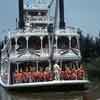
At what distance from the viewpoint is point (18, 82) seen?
2927cm

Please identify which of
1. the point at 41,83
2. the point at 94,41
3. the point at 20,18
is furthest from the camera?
the point at 94,41

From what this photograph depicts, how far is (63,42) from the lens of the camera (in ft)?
101

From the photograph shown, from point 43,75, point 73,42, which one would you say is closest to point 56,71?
point 43,75

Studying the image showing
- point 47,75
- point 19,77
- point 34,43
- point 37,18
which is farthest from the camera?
point 37,18

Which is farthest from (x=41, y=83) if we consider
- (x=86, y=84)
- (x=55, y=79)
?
(x=86, y=84)

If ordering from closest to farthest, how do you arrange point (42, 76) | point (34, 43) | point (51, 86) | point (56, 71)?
1. point (51, 86)
2. point (42, 76)
3. point (56, 71)
4. point (34, 43)

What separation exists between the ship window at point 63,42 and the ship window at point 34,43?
1084 mm

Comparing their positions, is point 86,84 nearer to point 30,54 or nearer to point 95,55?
point 30,54

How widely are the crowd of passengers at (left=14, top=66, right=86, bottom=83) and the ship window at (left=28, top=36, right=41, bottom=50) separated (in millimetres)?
1273

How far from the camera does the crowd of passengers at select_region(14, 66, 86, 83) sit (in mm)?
29211

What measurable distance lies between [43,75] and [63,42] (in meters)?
2.46

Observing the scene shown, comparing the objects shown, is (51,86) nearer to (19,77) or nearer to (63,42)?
(19,77)

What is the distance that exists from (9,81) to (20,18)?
16.2 ft

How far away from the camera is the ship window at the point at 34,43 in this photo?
30.6m
